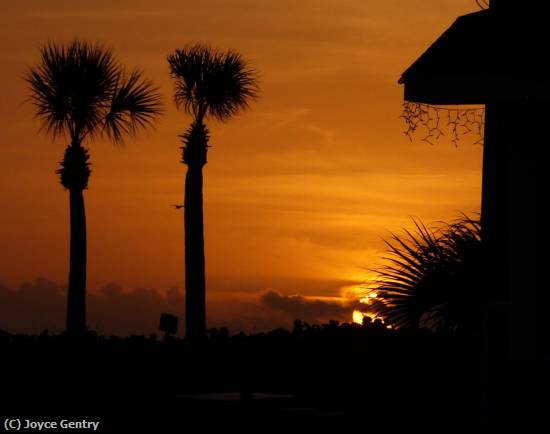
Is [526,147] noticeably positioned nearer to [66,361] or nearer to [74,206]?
[66,361]

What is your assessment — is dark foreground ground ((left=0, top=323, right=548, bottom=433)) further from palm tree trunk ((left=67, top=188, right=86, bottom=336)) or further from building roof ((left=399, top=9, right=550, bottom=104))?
palm tree trunk ((left=67, top=188, right=86, bottom=336))

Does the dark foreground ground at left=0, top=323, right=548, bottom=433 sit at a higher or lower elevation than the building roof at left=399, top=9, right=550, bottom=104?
lower

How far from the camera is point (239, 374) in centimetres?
1725

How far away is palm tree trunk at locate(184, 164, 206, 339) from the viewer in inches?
1206

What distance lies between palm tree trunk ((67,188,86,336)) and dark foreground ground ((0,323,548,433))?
1240cm

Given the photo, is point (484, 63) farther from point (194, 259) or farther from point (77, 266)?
point (77, 266)

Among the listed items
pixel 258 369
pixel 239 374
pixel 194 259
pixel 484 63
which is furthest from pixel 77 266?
pixel 484 63

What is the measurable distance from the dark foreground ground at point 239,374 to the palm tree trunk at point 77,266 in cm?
1240

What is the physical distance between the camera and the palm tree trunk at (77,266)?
1208 inches

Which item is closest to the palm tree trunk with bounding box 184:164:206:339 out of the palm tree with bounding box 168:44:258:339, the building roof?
the palm tree with bounding box 168:44:258:339

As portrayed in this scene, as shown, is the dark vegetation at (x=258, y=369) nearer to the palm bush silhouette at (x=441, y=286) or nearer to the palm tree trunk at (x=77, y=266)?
the palm bush silhouette at (x=441, y=286)

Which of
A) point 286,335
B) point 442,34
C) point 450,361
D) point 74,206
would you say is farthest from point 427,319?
point 74,206

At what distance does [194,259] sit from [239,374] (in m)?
14.1

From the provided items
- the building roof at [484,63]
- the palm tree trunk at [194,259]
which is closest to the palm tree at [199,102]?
the palm tree trunk at [194,259]
